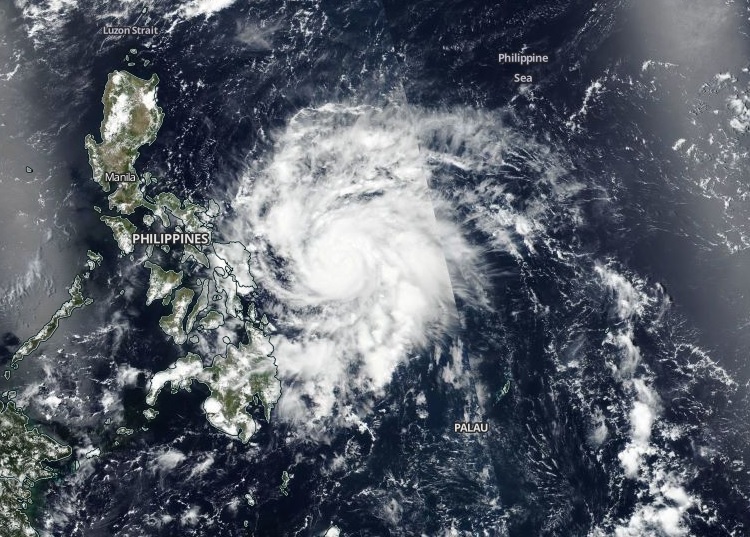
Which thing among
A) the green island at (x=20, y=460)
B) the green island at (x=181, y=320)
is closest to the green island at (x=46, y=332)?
the green island at (x=181, y=320)

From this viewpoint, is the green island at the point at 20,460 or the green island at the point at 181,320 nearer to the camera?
the green island at the point at 20,460

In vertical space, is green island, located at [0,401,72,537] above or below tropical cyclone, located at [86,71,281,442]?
below

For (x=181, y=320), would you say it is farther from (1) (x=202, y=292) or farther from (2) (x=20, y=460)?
(2) (x=20, y=460)

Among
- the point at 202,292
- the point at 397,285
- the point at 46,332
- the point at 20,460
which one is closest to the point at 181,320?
the point at 202,292

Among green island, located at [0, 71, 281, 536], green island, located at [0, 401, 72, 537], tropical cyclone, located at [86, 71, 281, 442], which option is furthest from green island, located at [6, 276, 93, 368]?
tropical cyclone, located at [86, 71, 281, 442]

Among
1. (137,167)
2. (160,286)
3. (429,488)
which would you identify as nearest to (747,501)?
(429,488)

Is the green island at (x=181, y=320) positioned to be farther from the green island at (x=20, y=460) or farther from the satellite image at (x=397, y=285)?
the satellite image at (x=397, y=285)

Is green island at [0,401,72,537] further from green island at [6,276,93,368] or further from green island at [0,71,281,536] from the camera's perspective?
green island at [6,276,93,368]
